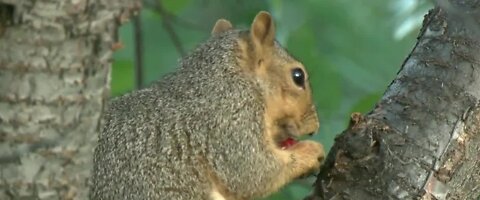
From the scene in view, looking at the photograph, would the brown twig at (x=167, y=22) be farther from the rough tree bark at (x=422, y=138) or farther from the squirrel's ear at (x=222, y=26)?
the rough tree bark at (x=422, y=138)

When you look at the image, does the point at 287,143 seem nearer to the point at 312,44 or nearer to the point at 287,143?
the point at 287,143

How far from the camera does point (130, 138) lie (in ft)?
6.96

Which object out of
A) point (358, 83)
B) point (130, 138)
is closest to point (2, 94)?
point (130, 138)

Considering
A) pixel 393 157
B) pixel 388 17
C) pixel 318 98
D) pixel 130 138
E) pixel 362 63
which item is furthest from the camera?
pixel 388 17

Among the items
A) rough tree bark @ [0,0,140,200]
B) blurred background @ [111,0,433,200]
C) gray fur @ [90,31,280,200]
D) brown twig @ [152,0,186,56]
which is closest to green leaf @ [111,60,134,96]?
blurred background @ [111,0,433,200]

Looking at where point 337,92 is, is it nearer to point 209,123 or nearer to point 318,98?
point 318,98

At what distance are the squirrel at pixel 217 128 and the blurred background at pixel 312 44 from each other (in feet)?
0.99

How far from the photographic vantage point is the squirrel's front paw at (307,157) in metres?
2.30

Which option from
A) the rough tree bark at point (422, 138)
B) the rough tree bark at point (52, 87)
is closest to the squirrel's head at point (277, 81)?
the rough tree bark at point (422, 138)

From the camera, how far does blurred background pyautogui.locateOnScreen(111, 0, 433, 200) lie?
2.77m

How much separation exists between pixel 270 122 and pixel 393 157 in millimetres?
428

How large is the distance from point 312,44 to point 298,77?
566mm

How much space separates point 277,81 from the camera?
2.38 meters

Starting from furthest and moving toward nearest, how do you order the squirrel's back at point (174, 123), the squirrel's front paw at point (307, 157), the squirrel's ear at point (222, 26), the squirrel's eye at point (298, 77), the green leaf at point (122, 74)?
the green leaf at point (122, 74) < the squirrel's ear at point (222, 26) < the squirrel's eye at point (298, 77) < the squirrel's front paw at point (307, 157) < the squirrel's back at point (174, 123)
